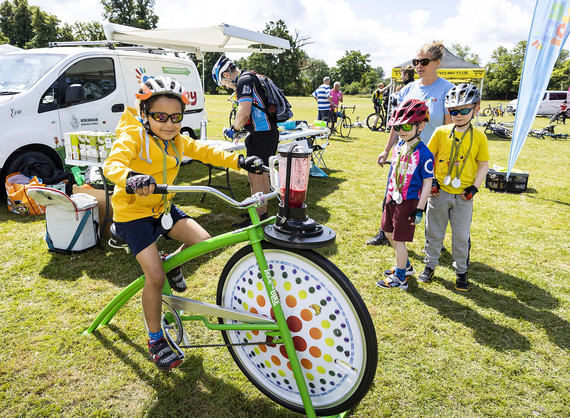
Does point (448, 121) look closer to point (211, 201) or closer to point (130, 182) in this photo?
point (130, 182)

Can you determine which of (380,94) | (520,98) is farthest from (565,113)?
(520,98)

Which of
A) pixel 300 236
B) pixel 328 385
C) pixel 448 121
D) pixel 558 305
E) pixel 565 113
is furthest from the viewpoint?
pixel 565 113

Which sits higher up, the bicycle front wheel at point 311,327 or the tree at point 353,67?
the tree at point 353,67

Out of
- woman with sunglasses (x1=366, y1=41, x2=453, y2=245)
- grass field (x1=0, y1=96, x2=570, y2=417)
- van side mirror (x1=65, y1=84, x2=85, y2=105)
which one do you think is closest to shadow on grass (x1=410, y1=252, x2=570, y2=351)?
grass field (x1=0, y1=96, x2=570, y2=417)

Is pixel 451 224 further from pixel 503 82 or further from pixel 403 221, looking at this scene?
pixel 503 82

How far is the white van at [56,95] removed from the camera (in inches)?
227

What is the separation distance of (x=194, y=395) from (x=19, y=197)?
191 inches

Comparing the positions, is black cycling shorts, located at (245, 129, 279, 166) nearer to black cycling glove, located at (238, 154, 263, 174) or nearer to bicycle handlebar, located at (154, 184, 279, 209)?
black cycling glove, located at (238, 154, 263, 174)

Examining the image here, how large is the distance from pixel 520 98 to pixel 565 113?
23.7m

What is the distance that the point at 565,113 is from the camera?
76.4 feet

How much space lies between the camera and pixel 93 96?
6844 mm

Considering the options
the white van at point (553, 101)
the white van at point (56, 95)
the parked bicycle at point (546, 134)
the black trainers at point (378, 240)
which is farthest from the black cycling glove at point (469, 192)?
the white van at point (553, 101)

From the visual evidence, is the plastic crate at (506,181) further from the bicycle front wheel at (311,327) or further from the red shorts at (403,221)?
the bicycle front wheel at (311,327)

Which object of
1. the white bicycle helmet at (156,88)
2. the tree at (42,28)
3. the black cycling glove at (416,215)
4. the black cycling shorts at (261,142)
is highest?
the tree at (42,28)
